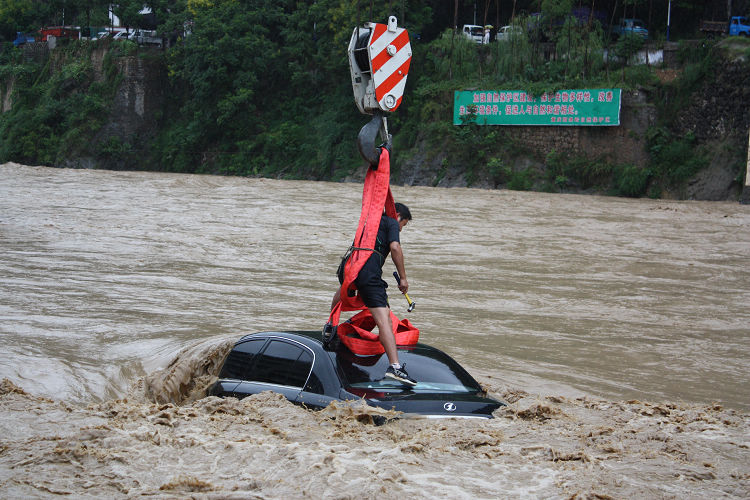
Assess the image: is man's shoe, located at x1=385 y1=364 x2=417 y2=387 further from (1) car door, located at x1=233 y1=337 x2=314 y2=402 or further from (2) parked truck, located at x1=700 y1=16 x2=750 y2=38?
(2) parked truck, located at x1=700 y1=16 x2=750 y2=38

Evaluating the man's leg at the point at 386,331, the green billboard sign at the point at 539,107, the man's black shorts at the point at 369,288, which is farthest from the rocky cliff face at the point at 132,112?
the man's leg at the point at 386,331

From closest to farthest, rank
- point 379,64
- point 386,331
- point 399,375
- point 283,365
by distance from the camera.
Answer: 1. point 399,375
2. point 386,331
3. point 379,64
4. point 283,365

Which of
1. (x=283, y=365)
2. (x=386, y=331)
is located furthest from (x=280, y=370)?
(x=386, y=331)

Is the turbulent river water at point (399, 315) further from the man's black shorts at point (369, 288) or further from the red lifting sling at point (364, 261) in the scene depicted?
the man's black shorts at point (369, 288)

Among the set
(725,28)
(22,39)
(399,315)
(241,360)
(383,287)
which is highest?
(22,39)

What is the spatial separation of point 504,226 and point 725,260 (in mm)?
6743

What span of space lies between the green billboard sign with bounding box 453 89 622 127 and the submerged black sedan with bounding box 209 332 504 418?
104 feet

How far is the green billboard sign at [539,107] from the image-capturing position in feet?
119

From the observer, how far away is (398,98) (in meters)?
6.54

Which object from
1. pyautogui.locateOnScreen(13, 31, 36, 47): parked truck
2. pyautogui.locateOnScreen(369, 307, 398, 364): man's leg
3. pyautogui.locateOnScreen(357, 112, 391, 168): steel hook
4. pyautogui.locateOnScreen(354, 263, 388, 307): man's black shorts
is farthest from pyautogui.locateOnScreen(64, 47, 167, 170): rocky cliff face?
pyautogui.locateOnScreen(369, 307, 398, 364): man's leg

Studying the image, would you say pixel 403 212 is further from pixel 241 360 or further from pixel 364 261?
pixel 241 360

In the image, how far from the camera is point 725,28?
3694cm

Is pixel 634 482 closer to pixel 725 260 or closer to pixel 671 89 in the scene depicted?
pixel 725 260

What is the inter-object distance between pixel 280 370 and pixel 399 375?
1.02 metres
